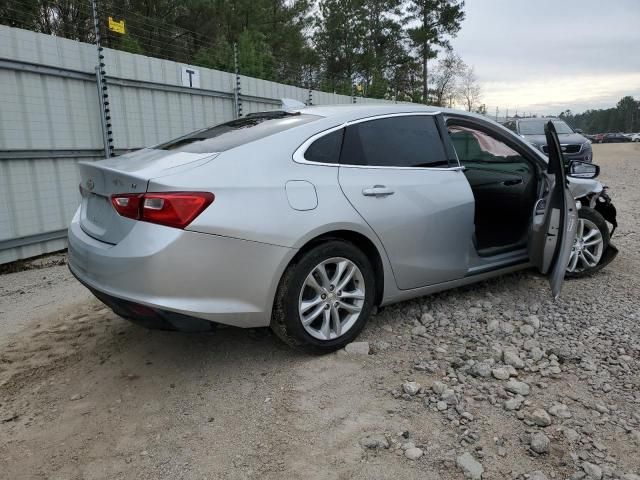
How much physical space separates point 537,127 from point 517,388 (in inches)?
506

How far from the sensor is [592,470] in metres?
2.19

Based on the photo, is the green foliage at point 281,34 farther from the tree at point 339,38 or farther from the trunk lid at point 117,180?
the trunk lid at point 117,180

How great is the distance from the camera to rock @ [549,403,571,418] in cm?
257

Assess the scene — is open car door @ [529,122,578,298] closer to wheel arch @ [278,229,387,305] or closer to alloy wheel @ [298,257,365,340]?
wheel arch @ [278,229,387,305]

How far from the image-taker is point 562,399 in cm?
272

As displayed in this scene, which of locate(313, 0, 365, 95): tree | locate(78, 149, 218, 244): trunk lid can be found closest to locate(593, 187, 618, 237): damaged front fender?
locate(78, 149, 218, 244): trunk lid

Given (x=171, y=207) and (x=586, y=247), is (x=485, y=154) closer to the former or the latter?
(x=586, y=247)

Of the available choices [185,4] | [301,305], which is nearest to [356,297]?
[301,305]

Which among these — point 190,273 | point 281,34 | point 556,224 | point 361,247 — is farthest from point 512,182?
point 281,34

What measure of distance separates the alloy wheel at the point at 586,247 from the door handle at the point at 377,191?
2.14 metres

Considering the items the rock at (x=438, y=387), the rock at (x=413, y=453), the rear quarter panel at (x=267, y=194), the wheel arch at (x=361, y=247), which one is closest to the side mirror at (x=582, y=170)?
the wheel arch at (x=361, y=247)

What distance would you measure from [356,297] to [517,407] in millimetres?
1101

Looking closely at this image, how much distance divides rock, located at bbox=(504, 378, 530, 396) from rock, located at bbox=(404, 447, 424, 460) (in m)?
0.75

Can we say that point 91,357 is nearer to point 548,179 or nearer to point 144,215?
point 144,215
